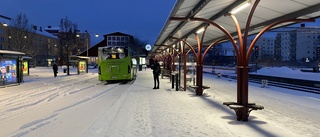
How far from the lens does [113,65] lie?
21953 millimetres

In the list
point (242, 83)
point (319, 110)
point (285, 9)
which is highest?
point (285, 9)

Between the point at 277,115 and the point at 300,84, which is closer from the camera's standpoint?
the point at 277,115

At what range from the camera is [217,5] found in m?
8.66

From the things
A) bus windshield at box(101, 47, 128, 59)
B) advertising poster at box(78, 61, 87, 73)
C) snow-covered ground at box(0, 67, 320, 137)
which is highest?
bus windshield at box(101, 47, 128, 59)

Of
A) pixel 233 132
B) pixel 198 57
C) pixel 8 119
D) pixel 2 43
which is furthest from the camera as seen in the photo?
pixel 2 43

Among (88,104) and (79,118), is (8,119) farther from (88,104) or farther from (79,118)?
(88,104)

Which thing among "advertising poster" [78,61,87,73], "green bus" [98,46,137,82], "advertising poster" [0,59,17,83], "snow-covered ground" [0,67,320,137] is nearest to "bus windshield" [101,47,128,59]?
"green bus" [98,46,137,82]

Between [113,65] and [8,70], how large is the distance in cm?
708

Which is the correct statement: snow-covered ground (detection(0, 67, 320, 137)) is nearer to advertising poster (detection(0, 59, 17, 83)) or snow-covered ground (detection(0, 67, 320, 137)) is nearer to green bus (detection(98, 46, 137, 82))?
advertising poster (detection(0, 59, 17, 83))

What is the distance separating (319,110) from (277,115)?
2.01 metres

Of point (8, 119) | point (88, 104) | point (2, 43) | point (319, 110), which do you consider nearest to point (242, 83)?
point (319, 110)

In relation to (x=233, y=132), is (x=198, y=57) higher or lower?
higher

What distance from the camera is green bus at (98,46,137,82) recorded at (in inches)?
856

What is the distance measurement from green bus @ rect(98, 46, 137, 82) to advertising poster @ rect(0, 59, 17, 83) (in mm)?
5834
